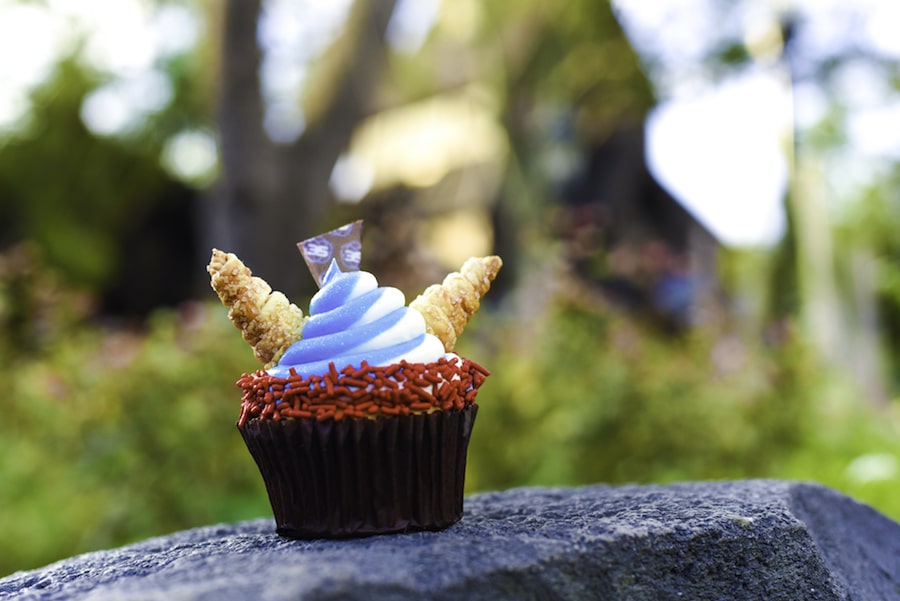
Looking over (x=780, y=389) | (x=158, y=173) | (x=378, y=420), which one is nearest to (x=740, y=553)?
(x=378, y=420)

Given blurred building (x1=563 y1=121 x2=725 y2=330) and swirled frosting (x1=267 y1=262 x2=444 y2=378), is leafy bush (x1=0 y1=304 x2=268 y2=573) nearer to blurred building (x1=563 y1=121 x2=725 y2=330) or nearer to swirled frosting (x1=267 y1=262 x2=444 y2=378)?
swirled frosting (x1=267 y1=262 x2=444 y2=378)

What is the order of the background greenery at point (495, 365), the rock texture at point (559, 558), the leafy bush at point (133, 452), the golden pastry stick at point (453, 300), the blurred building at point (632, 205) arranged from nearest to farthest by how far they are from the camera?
1. the rock texture at point (559, 558)
2. the golden pastry stick at point (453, 300)
3. the leafy bush at point (133, 452)
4. the background greenery at point (495, 365)
5. the blurred building at point (632, 205)

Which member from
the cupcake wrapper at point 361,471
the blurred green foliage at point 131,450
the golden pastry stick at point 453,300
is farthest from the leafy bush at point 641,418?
the cupcake wrapper at point 361,471

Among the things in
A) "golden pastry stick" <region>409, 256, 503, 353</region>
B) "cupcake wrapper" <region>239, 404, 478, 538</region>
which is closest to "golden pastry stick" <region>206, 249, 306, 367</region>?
"cupcake wrapper" <region>239, 404, 478, 538</region>

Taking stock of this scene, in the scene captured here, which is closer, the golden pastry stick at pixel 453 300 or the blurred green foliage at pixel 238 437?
the golden pastry stick at pixel 453 300

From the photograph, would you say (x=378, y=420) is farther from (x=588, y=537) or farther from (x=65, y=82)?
(x=65, y=82)

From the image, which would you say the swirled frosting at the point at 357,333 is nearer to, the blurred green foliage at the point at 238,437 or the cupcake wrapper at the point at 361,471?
the cupcake wrapper at the point at 361,471

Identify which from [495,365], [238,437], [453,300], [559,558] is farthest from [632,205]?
[559,558]
